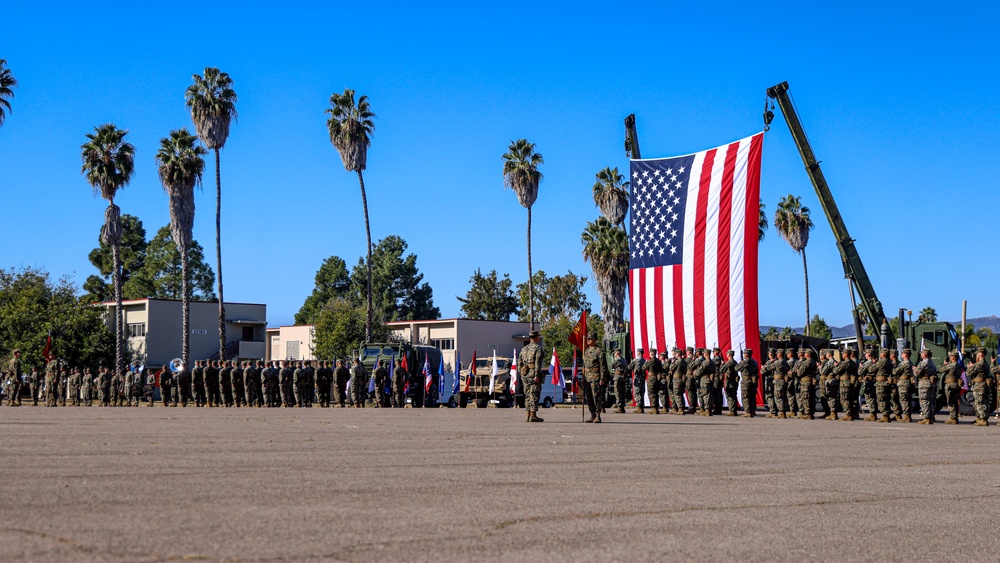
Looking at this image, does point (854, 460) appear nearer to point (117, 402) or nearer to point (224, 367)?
point (224, 367)

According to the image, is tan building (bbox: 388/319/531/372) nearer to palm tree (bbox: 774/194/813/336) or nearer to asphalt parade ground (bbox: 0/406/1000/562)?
palm tree (bbox: 774/194/813/336)

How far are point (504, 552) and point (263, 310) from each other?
70064 millimetres

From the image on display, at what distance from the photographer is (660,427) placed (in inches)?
739

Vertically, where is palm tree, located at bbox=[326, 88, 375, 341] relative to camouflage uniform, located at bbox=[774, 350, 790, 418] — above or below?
above

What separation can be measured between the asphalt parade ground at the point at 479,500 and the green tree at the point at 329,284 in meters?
88.9

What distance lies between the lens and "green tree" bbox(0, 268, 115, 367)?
184 feet

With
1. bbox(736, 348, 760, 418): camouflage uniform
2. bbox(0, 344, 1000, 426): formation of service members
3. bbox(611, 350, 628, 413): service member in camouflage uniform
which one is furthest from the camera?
bbox(611, 350, 628, 413): service member in camouflage uniform

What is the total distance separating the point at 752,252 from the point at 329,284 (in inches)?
3073

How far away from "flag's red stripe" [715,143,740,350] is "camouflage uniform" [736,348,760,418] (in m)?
2.20

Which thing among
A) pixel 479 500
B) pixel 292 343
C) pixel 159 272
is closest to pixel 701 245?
pixel 479 500

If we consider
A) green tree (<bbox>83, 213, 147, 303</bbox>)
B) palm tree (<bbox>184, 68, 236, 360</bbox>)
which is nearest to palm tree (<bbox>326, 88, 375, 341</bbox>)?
palm tree (<bbox>184, 68, 236, 360</bbox>)

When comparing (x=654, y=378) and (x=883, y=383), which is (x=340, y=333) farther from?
(x=883, y=383)

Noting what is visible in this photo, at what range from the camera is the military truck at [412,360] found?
3588 centimetres

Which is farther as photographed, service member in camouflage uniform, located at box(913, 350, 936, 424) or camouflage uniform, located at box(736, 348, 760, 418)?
camouflage uniform, located at box(736, 348, 760, 418)
